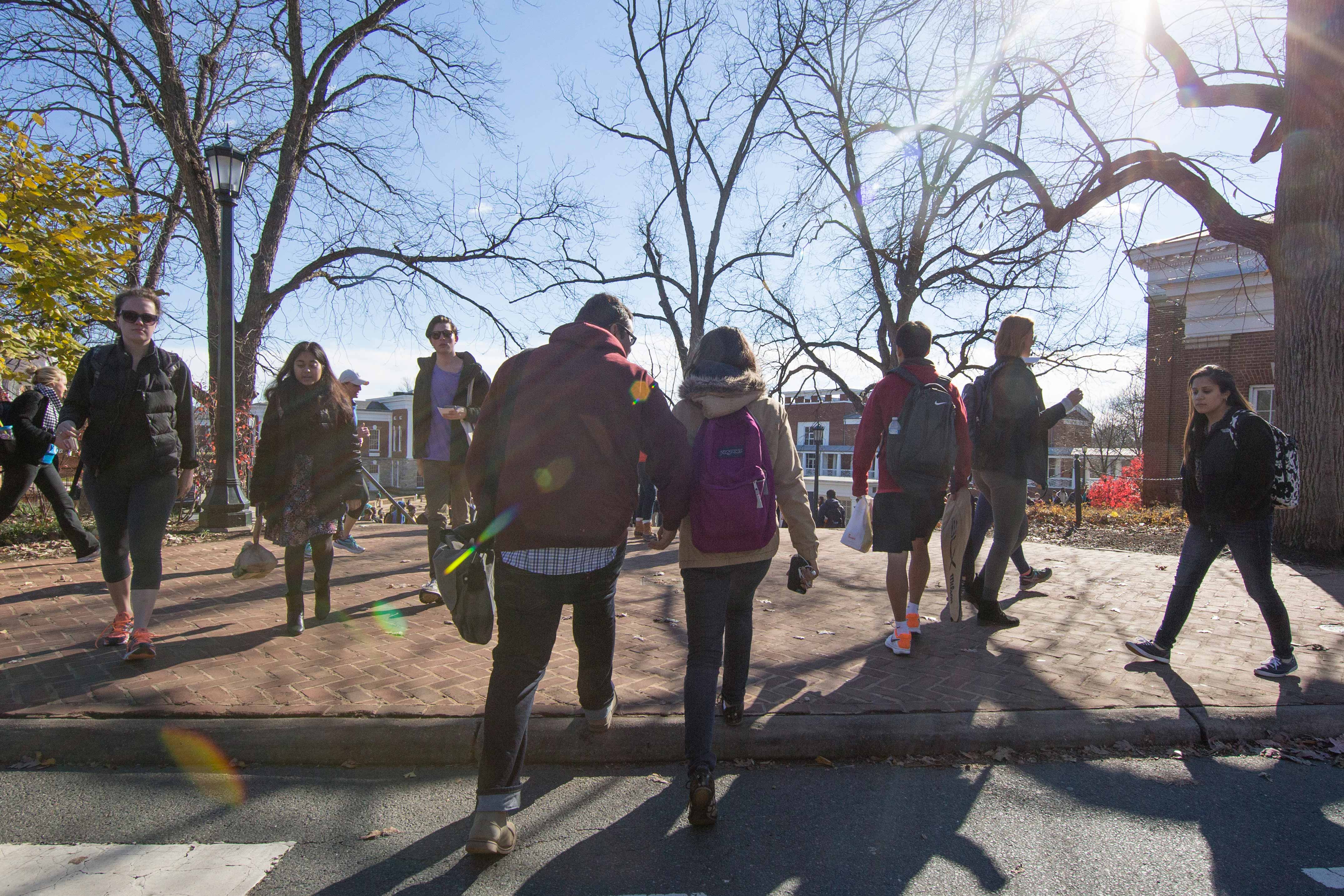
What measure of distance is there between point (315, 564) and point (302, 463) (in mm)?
709

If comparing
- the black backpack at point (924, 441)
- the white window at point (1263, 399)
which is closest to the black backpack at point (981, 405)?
the black backpack at point (924, 441)

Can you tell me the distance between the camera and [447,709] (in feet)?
10.7

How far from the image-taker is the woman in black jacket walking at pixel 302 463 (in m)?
4.29

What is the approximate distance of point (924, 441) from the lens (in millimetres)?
4008

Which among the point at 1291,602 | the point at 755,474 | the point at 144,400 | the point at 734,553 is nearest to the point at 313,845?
the point at 734,553

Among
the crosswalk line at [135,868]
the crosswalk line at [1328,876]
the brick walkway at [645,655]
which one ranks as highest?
the brick walkway at [645,655]

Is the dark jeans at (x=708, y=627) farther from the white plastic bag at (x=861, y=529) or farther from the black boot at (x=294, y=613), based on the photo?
the black boot at (x=294, y=613)

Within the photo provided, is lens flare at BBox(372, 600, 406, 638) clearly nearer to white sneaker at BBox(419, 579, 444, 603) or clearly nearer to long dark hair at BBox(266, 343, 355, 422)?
white sneaker at BBox(419, 579, 444, 603)

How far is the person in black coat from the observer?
21.5ft

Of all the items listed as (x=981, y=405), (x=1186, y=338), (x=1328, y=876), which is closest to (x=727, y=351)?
(x=1328, y=876)

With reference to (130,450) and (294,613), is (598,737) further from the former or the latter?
(130,450)

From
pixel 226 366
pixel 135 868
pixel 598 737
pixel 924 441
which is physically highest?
pixel 226 366

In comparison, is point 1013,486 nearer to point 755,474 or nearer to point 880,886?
point 755,474

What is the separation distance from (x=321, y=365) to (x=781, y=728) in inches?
129
